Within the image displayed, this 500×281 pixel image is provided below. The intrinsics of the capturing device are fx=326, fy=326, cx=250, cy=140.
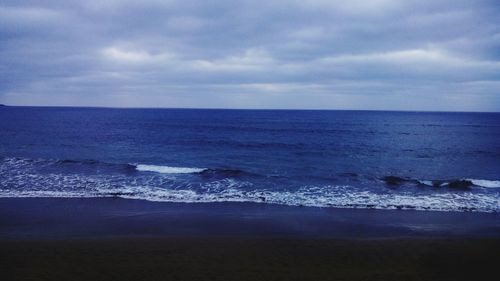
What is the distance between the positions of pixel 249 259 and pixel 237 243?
1.28m

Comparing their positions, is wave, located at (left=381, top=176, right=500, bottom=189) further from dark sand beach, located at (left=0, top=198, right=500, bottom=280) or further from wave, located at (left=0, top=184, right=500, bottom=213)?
dark sand beach, located at (left=0, top=198, right=500, bottom=280)

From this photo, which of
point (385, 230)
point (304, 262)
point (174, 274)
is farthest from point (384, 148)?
point (174, 274)

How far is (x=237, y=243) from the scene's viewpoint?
10680mm

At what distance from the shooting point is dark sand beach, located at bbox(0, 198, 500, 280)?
8.72 meters

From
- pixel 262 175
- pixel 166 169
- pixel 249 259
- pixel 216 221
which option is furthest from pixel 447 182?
pixel 166 169

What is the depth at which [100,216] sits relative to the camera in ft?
44.7

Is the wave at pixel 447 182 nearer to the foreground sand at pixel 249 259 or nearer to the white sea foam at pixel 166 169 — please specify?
the foreground sand at pixel 249 259

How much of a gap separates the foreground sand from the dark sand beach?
3 cm

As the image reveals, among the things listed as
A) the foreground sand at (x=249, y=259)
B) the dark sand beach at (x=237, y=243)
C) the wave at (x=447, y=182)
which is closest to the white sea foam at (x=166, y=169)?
the dark sand beach at (x=237, y=243)

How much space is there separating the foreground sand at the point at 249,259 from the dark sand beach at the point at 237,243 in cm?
3

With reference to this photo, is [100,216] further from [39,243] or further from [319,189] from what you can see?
[319,189]

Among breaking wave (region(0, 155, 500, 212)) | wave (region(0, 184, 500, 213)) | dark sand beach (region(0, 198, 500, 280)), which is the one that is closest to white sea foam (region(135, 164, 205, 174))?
breaking wave (region(0, 155, 500, 212))

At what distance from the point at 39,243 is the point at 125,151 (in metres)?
23.9

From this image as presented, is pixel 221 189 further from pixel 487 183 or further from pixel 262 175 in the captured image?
pixel 487 183
